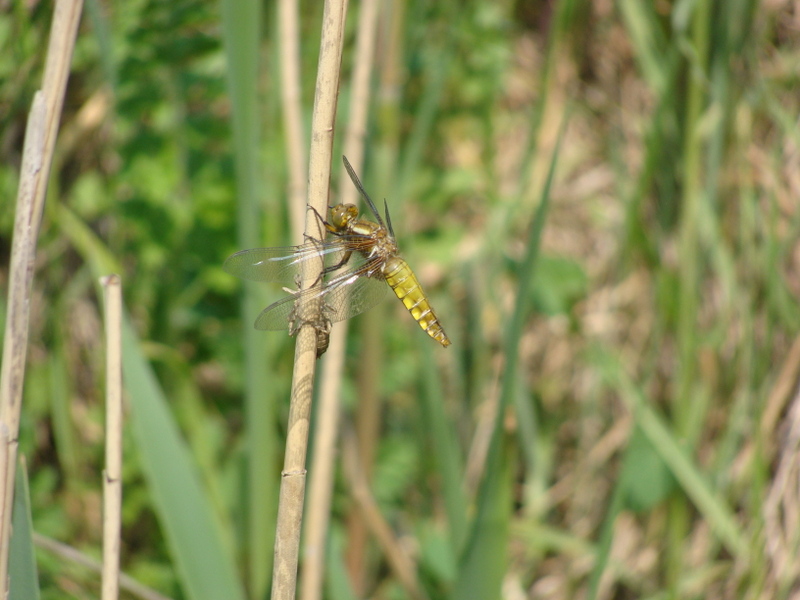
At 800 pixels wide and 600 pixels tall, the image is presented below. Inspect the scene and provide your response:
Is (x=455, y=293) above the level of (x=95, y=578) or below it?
above

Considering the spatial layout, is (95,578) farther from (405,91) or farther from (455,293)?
(405,91)

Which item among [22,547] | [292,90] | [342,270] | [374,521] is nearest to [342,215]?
[342,270]

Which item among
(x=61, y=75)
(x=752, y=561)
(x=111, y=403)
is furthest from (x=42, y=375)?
(x=752, y=561)

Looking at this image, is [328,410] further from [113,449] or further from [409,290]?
[113,449]

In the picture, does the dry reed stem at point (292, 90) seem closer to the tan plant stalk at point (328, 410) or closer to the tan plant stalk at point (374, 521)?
the tan plant stalk at point (328, 410)

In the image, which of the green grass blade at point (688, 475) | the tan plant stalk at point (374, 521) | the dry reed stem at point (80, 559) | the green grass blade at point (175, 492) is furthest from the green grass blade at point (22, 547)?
the green grass blade at point (688, 475)

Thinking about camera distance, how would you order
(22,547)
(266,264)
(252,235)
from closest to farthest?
(22,547) → (266,264) → (252,235)

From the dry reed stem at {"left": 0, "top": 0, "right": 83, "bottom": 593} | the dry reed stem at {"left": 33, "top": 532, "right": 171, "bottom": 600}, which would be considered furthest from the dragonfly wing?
the dry reed stem at {"left": 33, "top": 532, "right": 171, "bottom": 600}
